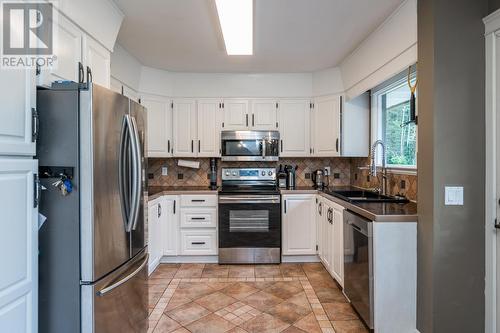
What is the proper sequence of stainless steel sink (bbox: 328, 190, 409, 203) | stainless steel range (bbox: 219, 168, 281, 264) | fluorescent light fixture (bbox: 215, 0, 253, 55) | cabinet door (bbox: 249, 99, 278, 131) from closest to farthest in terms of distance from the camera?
fluorescent light fixture (bbox: 215, 0, 253, 55) < stainless steel sink (bbox: 328, 190, 409, 203) < stainless steel range (bbox: 219, 168, 281, 264) < cabinet door (bbox: 249, 99, 278, 131)

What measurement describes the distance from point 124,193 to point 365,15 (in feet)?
7.49

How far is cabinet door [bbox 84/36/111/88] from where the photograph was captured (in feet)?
6.41

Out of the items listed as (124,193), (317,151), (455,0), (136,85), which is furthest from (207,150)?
(455,0)

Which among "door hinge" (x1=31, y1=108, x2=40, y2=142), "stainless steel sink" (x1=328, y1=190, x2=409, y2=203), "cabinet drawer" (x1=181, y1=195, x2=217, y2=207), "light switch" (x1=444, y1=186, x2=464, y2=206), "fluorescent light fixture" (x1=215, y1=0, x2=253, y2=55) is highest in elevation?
"fluorescent light fixture" (x1=215, y1=0, x2=253, y2=55)

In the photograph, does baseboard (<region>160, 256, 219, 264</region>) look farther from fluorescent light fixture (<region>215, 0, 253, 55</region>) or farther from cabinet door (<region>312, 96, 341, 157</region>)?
fluorescent light fixture (<region>215, 0, 253, 55</region>)

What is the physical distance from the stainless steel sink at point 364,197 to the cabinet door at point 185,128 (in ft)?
6.39

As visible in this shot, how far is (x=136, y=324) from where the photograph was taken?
191cm

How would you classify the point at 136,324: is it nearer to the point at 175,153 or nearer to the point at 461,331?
the point at 461,331

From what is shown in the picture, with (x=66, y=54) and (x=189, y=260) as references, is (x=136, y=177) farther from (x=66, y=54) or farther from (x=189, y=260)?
(x=189, y=260)

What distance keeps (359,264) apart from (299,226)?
4.60 ft

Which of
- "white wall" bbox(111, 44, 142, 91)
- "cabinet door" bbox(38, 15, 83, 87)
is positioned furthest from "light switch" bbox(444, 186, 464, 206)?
"white wall" bbox(111, 44, 142, 91)

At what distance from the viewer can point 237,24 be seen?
2379 mm

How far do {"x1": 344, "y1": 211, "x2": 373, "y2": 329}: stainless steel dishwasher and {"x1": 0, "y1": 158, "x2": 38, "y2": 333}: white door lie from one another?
6.59ft

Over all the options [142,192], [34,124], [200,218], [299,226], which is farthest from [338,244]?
[34,124]
